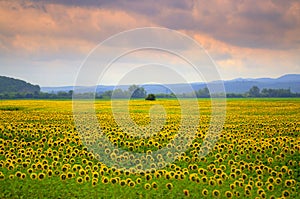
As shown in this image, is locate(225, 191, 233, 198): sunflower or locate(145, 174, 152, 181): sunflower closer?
locate(225, 191, 233, 198): sunflower

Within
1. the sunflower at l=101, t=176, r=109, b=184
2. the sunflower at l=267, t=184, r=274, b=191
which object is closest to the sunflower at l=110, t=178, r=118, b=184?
the sunflower at l=101, t=176, r=109, b=184

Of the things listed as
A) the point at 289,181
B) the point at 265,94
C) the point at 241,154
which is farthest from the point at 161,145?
the point at 265,94

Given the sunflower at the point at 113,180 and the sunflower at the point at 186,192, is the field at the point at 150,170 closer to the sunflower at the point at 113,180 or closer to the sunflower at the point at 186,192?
the sunflower at the point at 113,180

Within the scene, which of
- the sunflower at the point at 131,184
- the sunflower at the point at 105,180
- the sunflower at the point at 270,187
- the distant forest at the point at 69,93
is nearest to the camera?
the sunflower at the point at 270,187

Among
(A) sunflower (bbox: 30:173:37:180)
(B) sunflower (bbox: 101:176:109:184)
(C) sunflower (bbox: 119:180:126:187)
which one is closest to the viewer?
(C) sunflower (bbox: 119:180:126:187)

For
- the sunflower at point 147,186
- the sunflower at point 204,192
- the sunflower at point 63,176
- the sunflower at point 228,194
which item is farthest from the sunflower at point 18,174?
the sunflower at point 228,194

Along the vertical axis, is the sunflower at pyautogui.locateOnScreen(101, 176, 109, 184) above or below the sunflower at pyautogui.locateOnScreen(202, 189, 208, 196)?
above

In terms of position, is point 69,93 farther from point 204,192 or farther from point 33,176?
point 204,192

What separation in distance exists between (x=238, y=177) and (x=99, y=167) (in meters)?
4.64

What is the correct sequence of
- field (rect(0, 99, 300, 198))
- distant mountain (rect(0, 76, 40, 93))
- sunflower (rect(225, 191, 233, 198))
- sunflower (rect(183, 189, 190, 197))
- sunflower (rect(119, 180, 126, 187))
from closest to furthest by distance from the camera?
sunflower (rect(225, 191, 233, 198)) → sunflower (rect(183, 189, 190, 197)) → field (rect(0, 99, 300, 198)) → sunflower (rect(119, 180, 126, 187)) → distant mountain (rect(0, 76, 40, 93))

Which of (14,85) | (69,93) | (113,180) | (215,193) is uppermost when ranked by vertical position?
(14,85)

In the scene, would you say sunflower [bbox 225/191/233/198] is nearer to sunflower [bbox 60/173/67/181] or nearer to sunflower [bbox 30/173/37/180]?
sunflower [bbox 60/173/67/181]

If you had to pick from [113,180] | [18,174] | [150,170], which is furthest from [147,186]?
[18,174]

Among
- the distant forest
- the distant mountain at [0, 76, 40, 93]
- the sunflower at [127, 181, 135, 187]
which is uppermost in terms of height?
the distant mountain at [0, 76, 40, 93]
